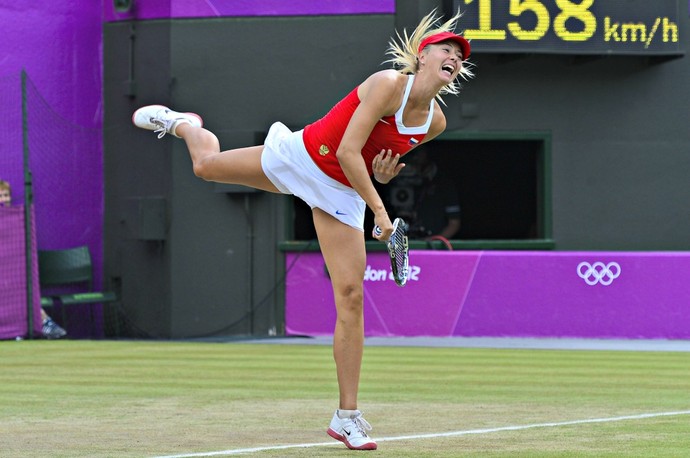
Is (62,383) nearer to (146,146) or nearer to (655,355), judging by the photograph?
(655,355)

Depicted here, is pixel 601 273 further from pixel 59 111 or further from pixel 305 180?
pixel 305 180

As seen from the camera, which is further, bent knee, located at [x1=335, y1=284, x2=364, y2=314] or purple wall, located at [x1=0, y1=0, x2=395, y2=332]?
purple wall, located at [x1=0, y1=0, x2=395, y2=332]

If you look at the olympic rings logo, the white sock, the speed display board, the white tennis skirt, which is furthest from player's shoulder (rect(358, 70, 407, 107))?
the olympic rings logo

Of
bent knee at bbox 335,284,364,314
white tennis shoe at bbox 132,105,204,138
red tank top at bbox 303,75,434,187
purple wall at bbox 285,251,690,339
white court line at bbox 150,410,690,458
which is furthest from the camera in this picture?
purple wall at bbox 285,251,690,339

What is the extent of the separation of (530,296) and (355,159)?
449 inches

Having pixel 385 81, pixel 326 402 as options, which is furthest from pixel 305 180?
pixel 326 402

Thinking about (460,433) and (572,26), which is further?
(572,26)

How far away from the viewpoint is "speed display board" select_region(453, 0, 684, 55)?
1830 centimetres

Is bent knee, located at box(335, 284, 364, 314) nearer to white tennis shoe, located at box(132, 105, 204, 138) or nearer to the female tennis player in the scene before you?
the female tennis player

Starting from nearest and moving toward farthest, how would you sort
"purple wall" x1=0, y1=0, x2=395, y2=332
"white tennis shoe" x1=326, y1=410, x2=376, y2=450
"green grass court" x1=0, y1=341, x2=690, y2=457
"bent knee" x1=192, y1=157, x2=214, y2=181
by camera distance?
"white tennis shoe" x1=326, y1=410, x2=376, y2=450
"green grass court" x1=0, y1=341, x2=690, y2=457
"bent knee" x1=192, y1=157, x2=214, y2=181
"purple wall" x1=0, y1=0, x2=395, y2=332

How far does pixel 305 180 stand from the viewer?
7.54m

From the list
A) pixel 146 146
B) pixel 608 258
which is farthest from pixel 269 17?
pixel 608 258

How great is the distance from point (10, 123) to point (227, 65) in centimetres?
343

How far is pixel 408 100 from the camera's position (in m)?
7.34
